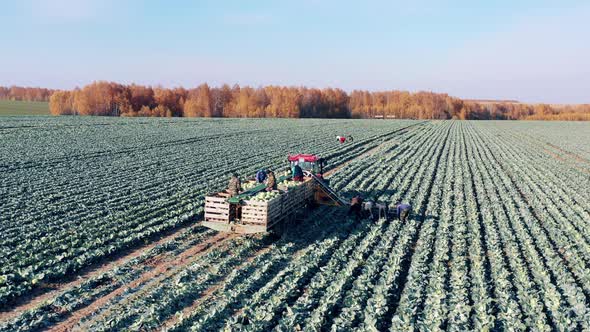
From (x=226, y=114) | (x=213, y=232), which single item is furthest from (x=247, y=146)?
(x=226, y=114)

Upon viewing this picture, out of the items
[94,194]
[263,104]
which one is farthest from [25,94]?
[94,194]

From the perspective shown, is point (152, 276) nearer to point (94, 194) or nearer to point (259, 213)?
point (259, 213)

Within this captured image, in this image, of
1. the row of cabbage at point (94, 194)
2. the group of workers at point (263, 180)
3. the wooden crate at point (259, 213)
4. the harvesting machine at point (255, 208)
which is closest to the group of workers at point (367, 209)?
the harvesting machine at point (255, 208)

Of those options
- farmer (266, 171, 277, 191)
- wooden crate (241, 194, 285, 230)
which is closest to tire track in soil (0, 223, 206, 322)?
wooden crate (241, 194, 285, 230)

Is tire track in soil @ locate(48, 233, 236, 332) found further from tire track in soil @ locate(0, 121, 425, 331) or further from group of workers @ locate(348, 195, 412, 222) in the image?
group of workers @ locate(348, 195, 412, 222)

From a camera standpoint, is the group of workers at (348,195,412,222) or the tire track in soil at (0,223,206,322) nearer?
the tire track in soil at (0,223,206,322)

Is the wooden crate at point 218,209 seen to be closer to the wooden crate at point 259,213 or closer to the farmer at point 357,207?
the wooden crate at point 259,213

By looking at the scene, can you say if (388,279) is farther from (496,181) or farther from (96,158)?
(96,158)
